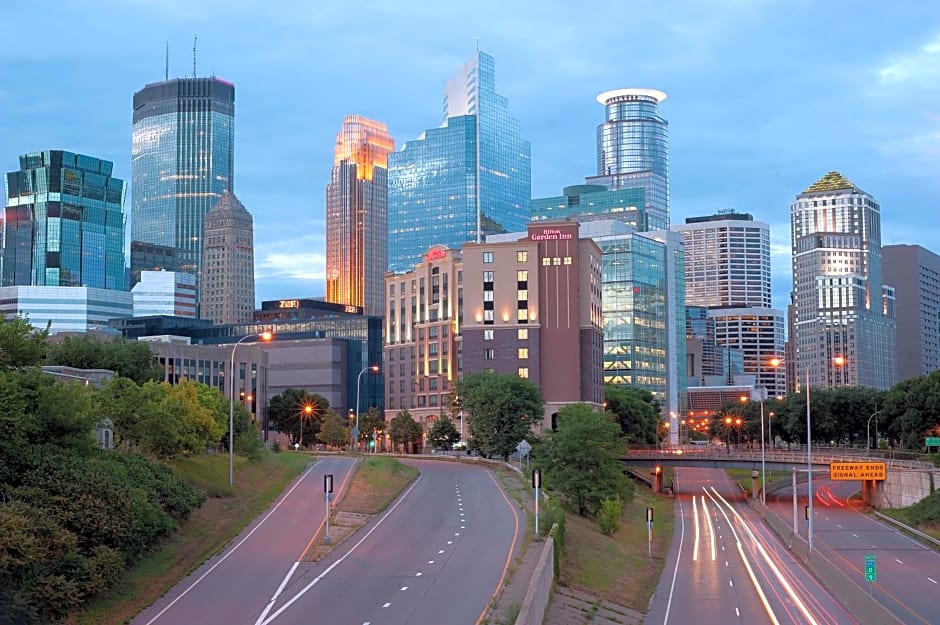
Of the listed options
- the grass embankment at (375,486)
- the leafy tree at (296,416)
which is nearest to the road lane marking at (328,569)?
the grass embankment at (375,486)

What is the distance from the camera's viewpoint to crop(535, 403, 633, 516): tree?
307ft

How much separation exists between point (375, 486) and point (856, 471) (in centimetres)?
4830

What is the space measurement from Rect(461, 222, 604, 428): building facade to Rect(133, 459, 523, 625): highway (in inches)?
4391

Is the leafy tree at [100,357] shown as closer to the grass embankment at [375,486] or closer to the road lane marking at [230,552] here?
the road lane marking at [230,552]

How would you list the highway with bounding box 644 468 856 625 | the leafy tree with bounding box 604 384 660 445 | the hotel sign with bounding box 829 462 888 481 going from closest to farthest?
the highway with bounding box 644 468 856 625, the hotel sign with bounding box 829 462 888 481, the leafy tree with bounding box 604 384 660 445

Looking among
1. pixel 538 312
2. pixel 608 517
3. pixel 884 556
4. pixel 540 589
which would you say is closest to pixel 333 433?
pixel 538 312

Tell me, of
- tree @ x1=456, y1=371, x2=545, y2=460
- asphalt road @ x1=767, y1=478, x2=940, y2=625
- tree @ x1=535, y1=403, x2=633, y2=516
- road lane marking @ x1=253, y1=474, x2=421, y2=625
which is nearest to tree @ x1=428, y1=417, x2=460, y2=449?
tree @ x1=456, y1=371, x2=545, y2=460

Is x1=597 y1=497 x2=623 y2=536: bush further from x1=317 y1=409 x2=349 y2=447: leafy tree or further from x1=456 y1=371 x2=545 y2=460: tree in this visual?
x1=317 y1=409 x2=349 y2=447: leafy tree

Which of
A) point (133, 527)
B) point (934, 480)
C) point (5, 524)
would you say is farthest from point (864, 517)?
point (5, 524)

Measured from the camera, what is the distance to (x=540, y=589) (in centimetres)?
4641

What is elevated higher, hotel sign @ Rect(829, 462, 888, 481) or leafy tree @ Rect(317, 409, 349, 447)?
leafy tree @ Rect(317, 409, 349, 447)

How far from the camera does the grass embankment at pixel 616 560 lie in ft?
209

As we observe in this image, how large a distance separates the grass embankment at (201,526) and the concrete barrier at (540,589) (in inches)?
566

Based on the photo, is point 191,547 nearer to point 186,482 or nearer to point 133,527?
point 133,527
